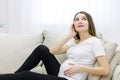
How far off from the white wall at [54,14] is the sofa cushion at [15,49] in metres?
0.63

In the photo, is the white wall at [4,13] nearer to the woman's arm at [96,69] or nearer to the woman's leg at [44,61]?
the woman's leg at [44,61]

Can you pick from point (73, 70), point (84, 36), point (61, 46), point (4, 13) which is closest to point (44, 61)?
point (61, 46)

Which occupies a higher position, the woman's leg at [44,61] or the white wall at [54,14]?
the white wall at [54,14]

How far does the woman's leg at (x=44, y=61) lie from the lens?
2.25m

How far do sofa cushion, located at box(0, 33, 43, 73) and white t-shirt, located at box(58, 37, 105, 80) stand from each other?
56 centimetres

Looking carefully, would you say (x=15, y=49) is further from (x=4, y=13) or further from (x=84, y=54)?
(x=4, y=13)

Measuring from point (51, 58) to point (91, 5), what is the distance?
1.11 metres

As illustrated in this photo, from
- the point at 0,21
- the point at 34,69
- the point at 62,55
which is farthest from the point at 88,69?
the point at 0,21

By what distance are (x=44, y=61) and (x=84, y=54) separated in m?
0.38

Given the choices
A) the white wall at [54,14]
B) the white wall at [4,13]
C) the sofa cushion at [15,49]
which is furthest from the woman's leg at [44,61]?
the white wall at [4,13]

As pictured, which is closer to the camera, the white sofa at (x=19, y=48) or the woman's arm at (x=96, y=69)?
the woman's arm at (x=96, y=69)

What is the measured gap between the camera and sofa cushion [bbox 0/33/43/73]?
256 centimetres

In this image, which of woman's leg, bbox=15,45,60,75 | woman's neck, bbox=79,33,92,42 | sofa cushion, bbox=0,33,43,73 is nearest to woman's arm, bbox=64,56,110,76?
woman's leg, bbox=15,45,60,75

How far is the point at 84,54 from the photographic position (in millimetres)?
2166
